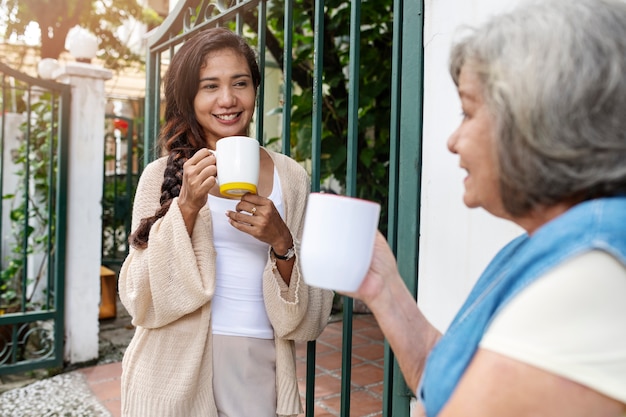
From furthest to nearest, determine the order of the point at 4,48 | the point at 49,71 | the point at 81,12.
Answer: the point at 4,48
the point at 81,12
the point at 49,71

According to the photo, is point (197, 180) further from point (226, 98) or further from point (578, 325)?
point (578, 325)

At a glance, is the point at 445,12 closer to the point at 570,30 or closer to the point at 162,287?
the point at 570,30

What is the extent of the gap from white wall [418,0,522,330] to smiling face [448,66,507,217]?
18.0 inches

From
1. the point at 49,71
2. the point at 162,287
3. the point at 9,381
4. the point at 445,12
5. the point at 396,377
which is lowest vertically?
the point at 9,381

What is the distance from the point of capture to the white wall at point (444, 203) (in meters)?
1.32

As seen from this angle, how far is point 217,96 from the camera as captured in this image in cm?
165

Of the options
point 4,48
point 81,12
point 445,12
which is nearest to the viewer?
point 445,12

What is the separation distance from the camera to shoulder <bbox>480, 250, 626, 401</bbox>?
668mm

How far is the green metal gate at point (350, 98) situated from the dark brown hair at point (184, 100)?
23cm

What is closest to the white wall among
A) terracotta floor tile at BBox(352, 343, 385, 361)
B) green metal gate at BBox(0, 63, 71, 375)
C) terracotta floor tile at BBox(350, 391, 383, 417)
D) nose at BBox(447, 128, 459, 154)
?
nose at BBox(447, 128, 459, 154)

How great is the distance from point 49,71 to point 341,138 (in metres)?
2.51

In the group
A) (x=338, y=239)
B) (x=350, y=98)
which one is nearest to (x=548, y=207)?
(x=338, y=239)

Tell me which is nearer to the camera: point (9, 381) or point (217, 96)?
point (217, 96)

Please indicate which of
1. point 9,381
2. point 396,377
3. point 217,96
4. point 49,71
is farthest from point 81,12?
point 396,377
